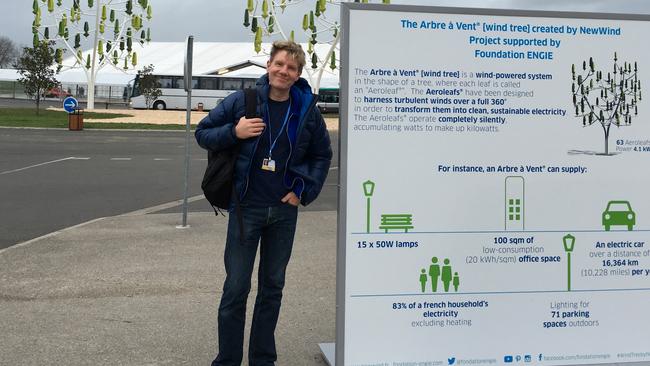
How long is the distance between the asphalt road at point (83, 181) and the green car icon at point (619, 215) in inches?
240

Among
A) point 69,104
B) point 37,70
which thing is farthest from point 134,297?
point 37,70

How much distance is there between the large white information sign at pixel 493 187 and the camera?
3.63 meters

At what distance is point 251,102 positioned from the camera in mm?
3729

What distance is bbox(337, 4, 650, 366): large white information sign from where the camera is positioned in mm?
3633

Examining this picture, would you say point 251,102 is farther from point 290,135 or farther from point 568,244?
point 568,244

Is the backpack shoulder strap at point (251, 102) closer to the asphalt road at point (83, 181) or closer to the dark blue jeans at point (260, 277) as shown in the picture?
the dark blue jeans at point (260, 277)

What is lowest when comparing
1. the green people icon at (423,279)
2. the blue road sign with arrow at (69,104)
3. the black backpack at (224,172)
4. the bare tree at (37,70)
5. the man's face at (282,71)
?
the green people icon at (423,279)

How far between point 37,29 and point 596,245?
174 ft

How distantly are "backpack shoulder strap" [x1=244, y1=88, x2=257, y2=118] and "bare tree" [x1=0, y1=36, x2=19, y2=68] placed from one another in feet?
367

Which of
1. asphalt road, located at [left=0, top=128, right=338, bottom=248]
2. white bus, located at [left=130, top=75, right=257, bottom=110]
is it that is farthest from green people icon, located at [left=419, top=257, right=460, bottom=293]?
white bus, located at [left=130, top=75, right=257, bottom=110]

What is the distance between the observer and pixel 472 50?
12.2 feet

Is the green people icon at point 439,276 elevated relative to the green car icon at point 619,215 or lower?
lower

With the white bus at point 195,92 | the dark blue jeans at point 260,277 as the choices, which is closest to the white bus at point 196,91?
the white bus at point 195,92

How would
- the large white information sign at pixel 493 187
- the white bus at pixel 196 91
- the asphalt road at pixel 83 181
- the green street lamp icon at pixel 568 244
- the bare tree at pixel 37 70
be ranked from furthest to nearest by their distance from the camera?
1. the white bus at pixel 196 91
2. the bare tree at pixel 37 70
3. the asphalt road at pixel 83 181
4. the green street lamp icon at pixel 568 244
5. the large white information sign at pixel 493 187
